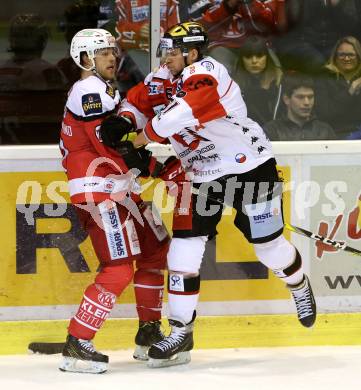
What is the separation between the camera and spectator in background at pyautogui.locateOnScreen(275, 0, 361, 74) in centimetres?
523

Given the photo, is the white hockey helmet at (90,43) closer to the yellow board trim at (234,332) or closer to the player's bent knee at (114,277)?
the player's bent knee at (114,277)

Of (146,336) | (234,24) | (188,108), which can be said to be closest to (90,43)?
(188,108)

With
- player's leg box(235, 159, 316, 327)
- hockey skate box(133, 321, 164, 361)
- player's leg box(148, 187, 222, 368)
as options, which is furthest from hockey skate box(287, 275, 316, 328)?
hockey skate box(133, 321, 164, 361)

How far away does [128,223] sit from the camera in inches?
181

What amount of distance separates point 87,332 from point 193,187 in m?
0.71

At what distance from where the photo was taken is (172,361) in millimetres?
4668

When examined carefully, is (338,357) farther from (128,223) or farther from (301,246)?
(128,223)

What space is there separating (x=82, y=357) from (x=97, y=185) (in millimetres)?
657

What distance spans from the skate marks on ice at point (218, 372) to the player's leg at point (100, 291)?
7 centimetres

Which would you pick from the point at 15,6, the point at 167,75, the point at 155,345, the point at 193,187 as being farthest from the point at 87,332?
the point at 15,6

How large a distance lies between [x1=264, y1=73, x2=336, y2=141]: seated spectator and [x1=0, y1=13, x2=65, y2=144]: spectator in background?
0.95m

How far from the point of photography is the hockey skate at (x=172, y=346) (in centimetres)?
461

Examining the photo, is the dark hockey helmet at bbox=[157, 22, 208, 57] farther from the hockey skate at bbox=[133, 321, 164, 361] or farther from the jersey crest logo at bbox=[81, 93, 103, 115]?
the hockey skate at bbox=[133, 321, 164, 361]

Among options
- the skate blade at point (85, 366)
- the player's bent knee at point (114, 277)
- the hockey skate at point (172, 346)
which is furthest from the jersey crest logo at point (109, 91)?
the skate blade at point (85, 366)
